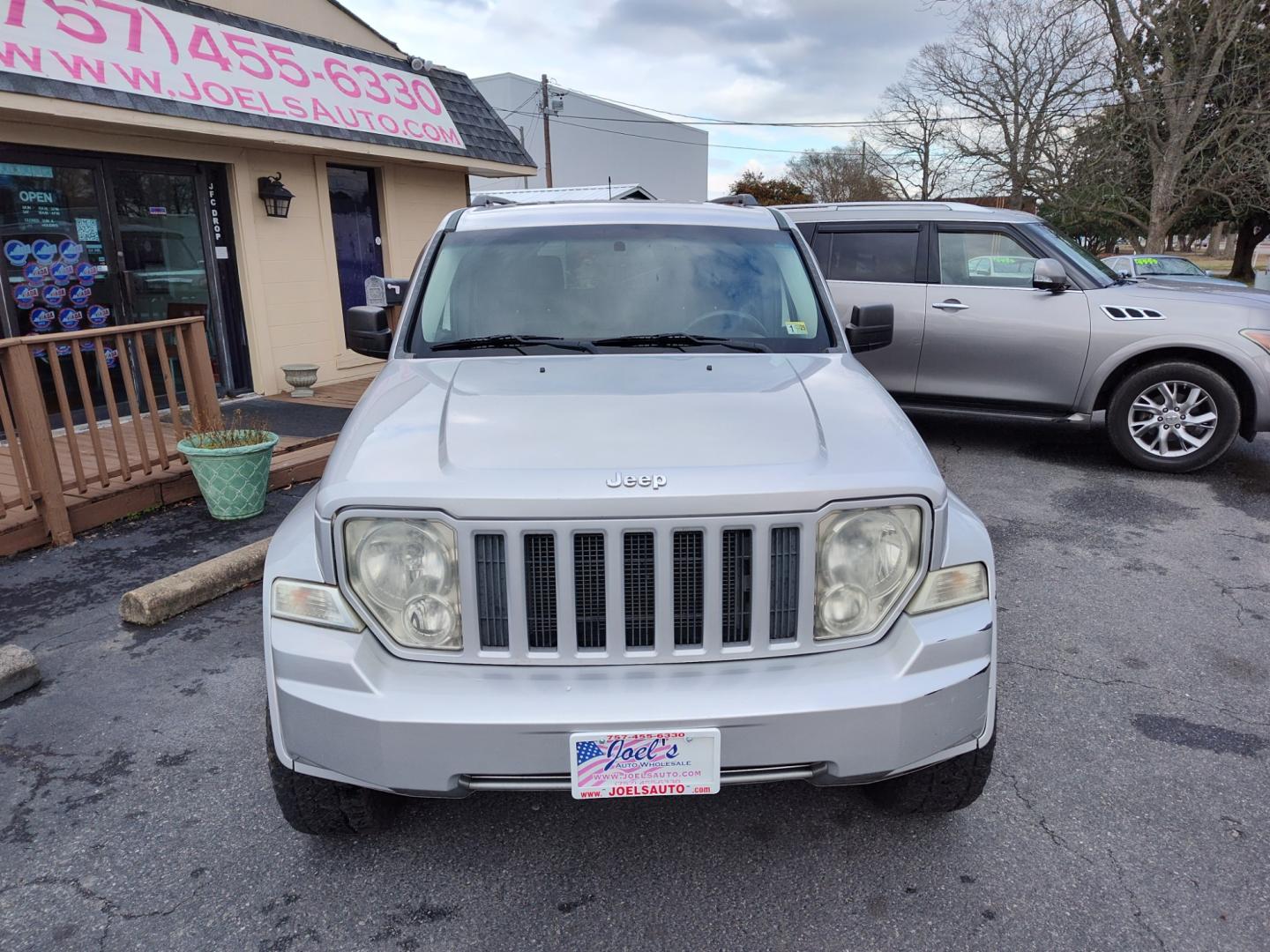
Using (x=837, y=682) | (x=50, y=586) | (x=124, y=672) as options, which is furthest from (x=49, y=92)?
(x=837, y=682)

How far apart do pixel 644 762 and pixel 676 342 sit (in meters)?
1.64

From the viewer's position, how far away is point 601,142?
4194 centimetres

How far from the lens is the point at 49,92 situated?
639 centimetres

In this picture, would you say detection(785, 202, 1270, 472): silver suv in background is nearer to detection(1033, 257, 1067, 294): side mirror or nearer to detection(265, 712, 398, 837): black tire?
detection(1033, 257, 1067, 294): side mirror

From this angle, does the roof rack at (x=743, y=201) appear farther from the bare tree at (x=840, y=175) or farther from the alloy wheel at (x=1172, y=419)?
the bare tree at (x=840, y=175)

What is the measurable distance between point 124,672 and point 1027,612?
161 inches

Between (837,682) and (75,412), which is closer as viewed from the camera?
(837,682)

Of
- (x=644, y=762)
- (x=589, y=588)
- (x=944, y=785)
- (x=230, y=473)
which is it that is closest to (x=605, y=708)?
(x=644, y=762)

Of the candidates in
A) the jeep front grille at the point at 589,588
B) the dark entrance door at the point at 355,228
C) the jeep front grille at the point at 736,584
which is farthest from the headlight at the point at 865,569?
the dark entrance door at the point at 355,228

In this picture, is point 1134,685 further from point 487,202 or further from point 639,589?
point 487,202

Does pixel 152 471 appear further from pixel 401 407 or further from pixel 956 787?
pixel 956 787

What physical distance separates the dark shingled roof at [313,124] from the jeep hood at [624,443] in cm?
568

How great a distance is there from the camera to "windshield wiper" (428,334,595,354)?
123 inches

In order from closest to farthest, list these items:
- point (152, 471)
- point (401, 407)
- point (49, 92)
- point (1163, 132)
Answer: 1. point (401, 407)
2. point (152, 471)
3. point (49, 92)
4. point (1163, 132)
